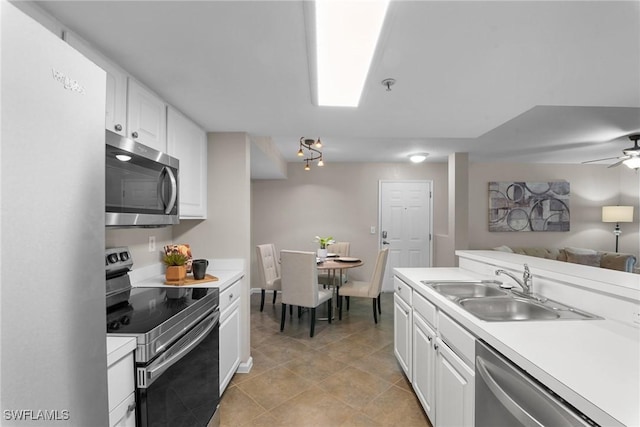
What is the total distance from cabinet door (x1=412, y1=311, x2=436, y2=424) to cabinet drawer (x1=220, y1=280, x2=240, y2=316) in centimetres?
139

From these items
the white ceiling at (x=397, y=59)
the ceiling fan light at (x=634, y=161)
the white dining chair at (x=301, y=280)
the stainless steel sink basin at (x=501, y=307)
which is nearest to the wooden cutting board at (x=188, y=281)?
the white ceiling at (x=397, y=59)

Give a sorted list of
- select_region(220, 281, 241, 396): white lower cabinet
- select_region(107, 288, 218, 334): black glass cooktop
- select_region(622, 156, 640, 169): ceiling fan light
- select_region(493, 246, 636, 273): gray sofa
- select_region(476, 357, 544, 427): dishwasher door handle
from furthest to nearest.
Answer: select_region(493, 246, 636, 273): gray sofa → select_region(622, 156, 640, 169): ceiling fan light → select_region(220, 281, 241, 396): white lower cabinet → select_region(107, 288, 218, 334): black glass cooktop → select_region(476, 357, 544, 427): dishwasher door handle

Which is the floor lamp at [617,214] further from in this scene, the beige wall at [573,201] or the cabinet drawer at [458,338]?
the cabinet drawer at [458,338]

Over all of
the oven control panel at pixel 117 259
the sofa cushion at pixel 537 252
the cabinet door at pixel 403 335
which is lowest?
the cabinet door at pixel 403 335

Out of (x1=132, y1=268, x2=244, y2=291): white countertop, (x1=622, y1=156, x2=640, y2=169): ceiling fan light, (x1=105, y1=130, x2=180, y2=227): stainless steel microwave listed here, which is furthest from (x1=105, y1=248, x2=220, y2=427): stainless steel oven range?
(x1=622, y1=156, x2=640, y2=169): ceiling fan light

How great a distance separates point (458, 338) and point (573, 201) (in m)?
5.80

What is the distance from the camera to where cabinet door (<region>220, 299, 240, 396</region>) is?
215cm

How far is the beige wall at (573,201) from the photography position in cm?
549

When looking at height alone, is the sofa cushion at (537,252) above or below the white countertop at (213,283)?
below

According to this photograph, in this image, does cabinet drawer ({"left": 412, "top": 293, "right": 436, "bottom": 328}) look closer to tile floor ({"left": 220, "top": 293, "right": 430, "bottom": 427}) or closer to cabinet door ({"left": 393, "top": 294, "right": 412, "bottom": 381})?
cabinet door ({"left": 393, "top": 294, "right": 412, "bottom": 381})

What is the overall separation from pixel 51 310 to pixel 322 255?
3738 millimetres

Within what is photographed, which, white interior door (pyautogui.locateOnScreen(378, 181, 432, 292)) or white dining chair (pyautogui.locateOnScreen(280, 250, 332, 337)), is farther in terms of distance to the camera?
white interior door (pyautogui.locateOnScreen(378, 181, 432, 292))

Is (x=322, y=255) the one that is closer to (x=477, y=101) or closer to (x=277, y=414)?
(x=277, y=414)

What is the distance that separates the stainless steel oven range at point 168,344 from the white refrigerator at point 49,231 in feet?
1.66
